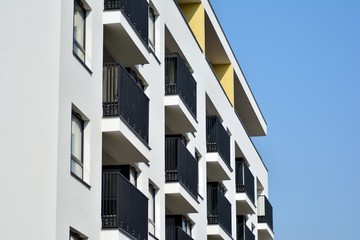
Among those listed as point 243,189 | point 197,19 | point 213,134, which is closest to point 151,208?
point 213,134

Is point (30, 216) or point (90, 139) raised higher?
point (90, 139)

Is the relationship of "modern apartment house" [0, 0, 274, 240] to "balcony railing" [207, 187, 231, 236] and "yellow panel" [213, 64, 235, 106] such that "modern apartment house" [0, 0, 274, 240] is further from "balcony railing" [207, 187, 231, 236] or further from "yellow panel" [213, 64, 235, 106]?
"yellow panel" [213, 64, 235, 106]

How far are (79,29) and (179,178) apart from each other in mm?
11082

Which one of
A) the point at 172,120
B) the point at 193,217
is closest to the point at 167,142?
the point at 172,120

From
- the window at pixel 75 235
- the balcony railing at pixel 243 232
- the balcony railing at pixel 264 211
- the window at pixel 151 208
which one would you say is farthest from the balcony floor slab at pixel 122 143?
the balcony railing at pixel 264 211

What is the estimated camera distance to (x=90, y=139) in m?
27.2

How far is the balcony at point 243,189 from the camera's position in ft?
172

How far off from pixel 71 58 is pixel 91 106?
6.59 ft

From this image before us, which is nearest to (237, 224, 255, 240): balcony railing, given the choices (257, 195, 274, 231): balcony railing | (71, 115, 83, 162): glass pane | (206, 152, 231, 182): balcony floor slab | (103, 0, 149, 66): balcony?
(206, 152, 231, 182): balcony floor slab

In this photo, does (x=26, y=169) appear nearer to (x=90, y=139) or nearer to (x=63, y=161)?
(x=63, y=161)

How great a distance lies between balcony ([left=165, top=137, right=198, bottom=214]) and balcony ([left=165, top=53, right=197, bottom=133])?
913 mm

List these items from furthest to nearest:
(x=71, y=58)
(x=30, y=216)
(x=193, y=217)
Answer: (x=193, y=217) < (x=71, y=58) < (x=30, y=216)

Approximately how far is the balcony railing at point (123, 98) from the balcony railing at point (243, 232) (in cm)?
2244

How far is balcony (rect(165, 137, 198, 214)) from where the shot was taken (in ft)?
122
